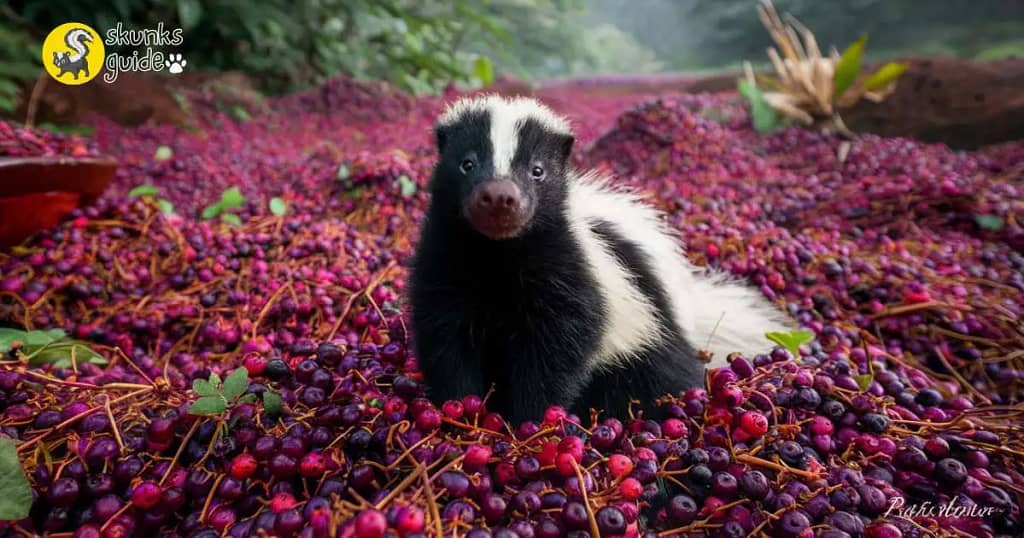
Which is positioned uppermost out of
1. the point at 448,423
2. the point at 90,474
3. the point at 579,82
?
the point at 579,82

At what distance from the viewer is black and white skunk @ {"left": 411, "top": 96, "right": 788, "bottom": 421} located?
4.51 ft

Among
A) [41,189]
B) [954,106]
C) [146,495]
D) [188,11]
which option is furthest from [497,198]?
[954,106]

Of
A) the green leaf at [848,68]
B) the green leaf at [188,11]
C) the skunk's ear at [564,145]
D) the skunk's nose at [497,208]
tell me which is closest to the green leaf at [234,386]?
the skunk's nose at [497,208]

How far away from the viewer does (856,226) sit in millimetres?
2820

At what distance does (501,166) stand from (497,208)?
8.1 inches

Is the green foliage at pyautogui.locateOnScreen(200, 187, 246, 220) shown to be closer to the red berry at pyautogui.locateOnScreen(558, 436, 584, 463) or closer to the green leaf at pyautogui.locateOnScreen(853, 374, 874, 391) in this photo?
the red berry at pyautogui.locateOnScreen(558, 436, 584, 463)

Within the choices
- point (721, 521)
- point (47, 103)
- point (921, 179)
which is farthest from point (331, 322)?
point (47, 103)

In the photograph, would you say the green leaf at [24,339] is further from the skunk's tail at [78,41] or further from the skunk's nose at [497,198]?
the skunk's tail at [78,41]

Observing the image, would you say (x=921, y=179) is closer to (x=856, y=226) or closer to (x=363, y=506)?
(x=856, y=226)

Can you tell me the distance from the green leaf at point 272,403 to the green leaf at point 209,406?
9cm

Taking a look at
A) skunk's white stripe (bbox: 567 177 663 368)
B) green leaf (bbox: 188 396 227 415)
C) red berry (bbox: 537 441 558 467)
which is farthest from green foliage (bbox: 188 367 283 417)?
skunk's white stripe (bbox: 567 177 663 368)

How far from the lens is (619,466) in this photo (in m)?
1.02

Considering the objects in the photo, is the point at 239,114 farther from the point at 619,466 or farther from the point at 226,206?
the point at 619,466

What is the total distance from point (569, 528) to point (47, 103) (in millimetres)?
4734
